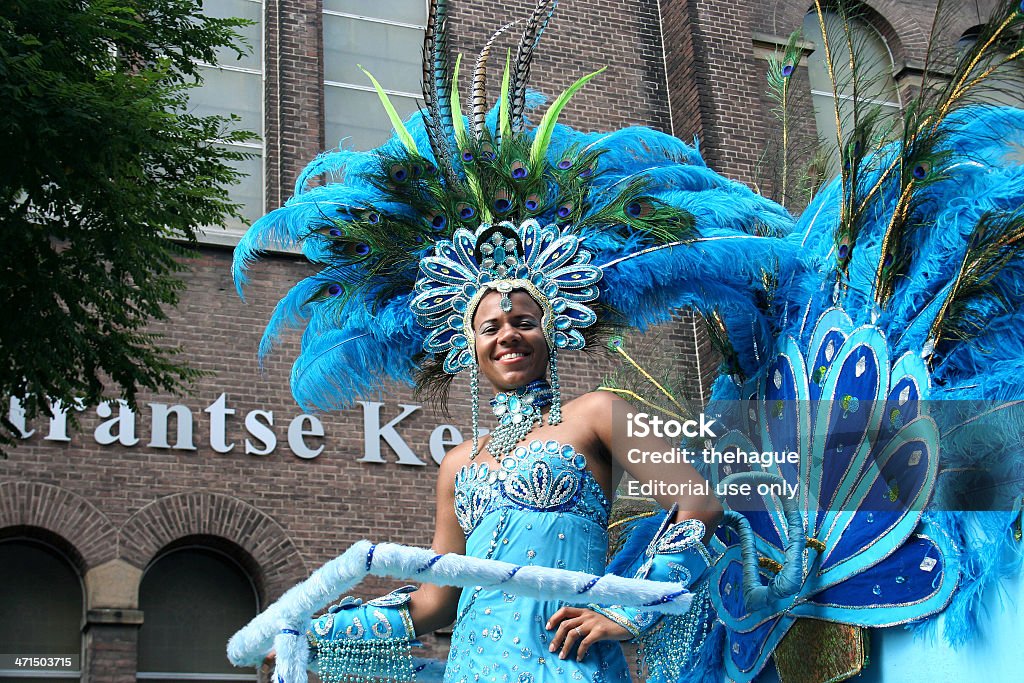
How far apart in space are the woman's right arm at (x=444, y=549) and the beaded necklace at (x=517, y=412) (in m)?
0.17

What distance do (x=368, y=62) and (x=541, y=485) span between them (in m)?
8.64

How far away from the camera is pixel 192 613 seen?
10.0m

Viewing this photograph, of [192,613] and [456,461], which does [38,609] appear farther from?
[456,461]

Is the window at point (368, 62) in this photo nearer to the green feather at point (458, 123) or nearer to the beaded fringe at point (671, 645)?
the green feather at point (458, 123)

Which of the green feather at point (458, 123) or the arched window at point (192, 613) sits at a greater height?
the green feather at point (458, 123)

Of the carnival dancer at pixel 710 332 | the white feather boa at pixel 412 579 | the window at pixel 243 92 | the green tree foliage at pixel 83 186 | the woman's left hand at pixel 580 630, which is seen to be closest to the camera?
the white feather boa at pixel 412 579

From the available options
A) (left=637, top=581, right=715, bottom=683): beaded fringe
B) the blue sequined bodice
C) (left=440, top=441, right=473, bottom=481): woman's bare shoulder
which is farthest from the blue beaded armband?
(left=637, top=581, right=715, bottom=683): beaded fringe

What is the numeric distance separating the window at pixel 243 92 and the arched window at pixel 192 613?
→ 274 cm

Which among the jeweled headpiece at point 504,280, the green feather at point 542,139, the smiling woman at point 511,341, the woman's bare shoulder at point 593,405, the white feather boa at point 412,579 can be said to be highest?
the green feather at point 542,139

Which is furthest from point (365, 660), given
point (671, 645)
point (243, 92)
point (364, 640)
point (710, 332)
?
point (243, 92)

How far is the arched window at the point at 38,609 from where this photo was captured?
9.46m

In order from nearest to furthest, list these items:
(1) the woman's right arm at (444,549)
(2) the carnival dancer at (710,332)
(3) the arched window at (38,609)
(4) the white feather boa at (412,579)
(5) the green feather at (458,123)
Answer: (4) the white feather boa at (412,579) < (2) the carnival dancer at (710,332) < (1) the woman's right arm at (444,549) < (5) the green feather at (458,123) < (3) the arched window at (38,609)

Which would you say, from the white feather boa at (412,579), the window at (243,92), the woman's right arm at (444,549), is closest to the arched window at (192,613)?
the window at (243,92)

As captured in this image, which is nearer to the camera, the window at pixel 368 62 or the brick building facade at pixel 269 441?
the brick building facade at pixel 269 441
